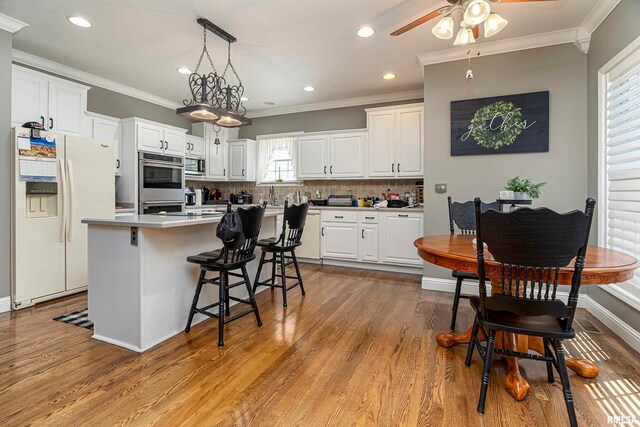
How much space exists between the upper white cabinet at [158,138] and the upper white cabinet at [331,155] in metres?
1.91

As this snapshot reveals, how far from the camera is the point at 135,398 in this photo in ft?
5.48

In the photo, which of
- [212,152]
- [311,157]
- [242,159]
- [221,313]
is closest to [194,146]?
[212,152]

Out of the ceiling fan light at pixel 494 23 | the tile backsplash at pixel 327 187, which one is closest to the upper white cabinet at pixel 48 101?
the tile backsplash at pixel 327 187

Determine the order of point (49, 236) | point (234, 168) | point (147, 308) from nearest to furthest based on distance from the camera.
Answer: point (147, 308), point (49, 236), point (234, 168)

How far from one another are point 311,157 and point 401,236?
2027 mm

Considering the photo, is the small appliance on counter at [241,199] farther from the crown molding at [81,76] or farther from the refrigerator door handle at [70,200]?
the refrigerator door handle at [70,200]

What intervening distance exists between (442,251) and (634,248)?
5.41 feet

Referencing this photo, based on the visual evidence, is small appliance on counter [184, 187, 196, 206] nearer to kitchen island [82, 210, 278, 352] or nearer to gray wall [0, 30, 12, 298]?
gray wall [0, 30, 12, 298]

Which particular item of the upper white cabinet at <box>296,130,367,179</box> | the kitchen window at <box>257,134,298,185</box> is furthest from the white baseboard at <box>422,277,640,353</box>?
the kitchen window at <box>257,134,298,185</box>

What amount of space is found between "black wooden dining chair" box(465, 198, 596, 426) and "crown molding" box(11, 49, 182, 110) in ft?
16.1

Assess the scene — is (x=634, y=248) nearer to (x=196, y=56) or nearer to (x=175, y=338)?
(x=175, y=338)

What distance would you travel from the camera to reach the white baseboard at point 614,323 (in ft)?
7.31

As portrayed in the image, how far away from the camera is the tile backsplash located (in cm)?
504

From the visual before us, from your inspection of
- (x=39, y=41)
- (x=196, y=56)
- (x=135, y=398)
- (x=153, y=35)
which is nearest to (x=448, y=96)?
(x=196, y=56)
